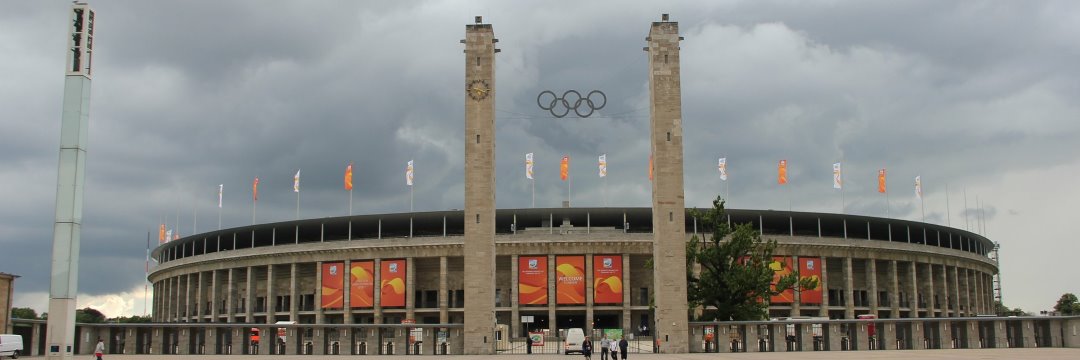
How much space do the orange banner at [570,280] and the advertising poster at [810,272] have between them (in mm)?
24409

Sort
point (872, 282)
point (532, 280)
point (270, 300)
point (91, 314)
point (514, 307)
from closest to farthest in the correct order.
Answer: point (514, 307)
point (532, 280)
point (872, 282)
point (270, 300)
point (91, 314)

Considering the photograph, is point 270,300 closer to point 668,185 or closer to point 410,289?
point 410,289

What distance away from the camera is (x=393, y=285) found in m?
107

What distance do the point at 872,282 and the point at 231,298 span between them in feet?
245

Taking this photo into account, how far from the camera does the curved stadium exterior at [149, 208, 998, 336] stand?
341 feet

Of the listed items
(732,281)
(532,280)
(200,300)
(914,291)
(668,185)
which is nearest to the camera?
(668,185)

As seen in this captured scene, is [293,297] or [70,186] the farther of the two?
[293,297]

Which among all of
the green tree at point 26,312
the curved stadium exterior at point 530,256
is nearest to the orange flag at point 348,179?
the curved stadium exterior at point 530,256

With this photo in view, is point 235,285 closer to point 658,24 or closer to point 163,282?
point 163,282

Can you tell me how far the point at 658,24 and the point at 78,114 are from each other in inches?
1460

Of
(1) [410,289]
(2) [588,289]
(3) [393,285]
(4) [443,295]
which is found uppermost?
(3) [393,285]

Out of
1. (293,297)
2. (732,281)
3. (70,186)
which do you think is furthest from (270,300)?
(70,186)

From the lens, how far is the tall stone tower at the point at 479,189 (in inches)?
2489

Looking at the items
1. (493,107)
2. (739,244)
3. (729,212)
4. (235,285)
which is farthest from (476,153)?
(235,285)
